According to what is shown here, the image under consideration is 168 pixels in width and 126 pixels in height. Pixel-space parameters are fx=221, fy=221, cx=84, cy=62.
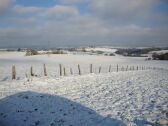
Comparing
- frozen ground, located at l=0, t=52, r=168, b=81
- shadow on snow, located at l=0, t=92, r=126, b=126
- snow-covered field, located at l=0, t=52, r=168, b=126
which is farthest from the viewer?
frozen ground, located at l=0, t=52, r=168, b=81

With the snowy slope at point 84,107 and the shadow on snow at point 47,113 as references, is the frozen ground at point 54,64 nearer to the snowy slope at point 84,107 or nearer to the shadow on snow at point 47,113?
the snowy slope at point 84,107

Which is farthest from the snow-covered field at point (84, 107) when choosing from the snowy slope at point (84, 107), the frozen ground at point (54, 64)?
the frozen ground at point (54, 64)

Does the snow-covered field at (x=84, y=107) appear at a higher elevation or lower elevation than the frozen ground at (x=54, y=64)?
higher

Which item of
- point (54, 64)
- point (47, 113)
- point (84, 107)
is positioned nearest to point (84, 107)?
point (84, 107)

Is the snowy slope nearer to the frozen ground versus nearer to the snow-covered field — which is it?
the snow-covered field

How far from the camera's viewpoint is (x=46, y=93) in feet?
53.2

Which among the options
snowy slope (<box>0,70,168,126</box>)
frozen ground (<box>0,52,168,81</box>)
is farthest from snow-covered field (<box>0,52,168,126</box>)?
frozen ground (<box>0,52,168,81</box>)

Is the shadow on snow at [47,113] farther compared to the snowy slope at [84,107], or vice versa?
the shadow on snow at [47,113]

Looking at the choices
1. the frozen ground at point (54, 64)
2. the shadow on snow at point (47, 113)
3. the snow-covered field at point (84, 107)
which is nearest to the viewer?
the snow-covered field at point (84, 107)

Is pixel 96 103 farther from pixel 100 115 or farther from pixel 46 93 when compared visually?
pixel 46 93

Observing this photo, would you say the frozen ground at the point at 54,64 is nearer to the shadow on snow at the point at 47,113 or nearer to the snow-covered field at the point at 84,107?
the snow-covered field at the point at 84,107

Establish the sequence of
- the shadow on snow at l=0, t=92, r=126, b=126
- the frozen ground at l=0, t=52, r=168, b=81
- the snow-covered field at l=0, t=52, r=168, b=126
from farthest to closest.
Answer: the frozen ground at l=0, t=52, r=168, b=81 < the shadow on snow at l=0, t=92, r=126, b=126 < the snow-covered field at l=0, t=52, r=168, b=126

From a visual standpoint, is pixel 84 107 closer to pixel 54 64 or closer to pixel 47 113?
pixel 47 113

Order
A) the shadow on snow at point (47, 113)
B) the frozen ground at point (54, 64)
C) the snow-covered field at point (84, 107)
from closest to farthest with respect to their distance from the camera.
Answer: the snow-covered field at point (84, 107) → the shadow on snow at point (47, 113) → the frozen ground at point (54, 64)
